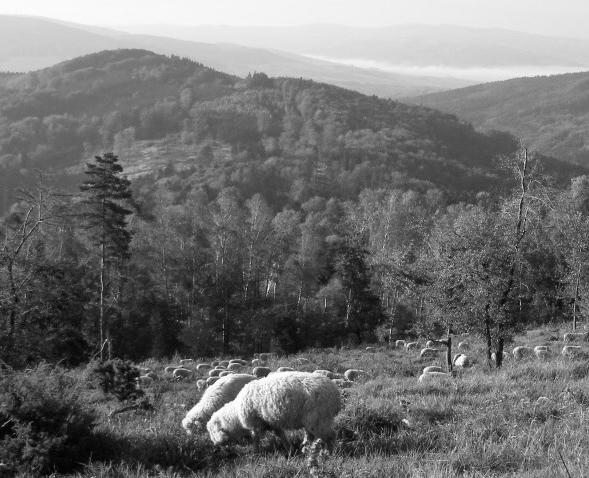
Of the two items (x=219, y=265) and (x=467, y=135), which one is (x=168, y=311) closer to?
(x=219, y=265)

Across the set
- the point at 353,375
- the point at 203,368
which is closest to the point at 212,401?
the point at 353,375

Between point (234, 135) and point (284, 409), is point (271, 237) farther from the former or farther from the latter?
point (234, 135)

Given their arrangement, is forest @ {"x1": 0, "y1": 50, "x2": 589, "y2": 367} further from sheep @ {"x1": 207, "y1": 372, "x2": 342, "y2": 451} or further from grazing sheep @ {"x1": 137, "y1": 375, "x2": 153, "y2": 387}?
sheep @ {"x1": 207, "y1": 372, "x2": 342, "y2": 451}

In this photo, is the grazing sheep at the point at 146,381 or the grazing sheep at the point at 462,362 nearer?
the grazing sheep at the point at 146,381

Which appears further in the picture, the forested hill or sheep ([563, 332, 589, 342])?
the forested hill

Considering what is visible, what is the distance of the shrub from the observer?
6.79 m

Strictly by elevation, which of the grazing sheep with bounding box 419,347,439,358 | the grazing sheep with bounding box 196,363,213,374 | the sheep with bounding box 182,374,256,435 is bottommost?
the grazing sheep with bounding box 196,363,213,374

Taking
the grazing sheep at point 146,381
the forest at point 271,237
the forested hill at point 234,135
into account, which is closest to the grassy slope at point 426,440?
the forest at point 271,237

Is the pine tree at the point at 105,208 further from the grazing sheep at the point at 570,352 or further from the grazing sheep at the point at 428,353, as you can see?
the grazing sheep at the point at 570,352

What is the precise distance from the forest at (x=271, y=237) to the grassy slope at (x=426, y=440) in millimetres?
6782

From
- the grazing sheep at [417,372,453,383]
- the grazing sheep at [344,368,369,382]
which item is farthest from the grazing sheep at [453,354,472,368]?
the grazing sheep at [417,372,453,383]

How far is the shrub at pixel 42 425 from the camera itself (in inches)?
267

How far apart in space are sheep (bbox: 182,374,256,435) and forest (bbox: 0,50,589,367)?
8.01 m

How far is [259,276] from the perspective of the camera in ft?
161
